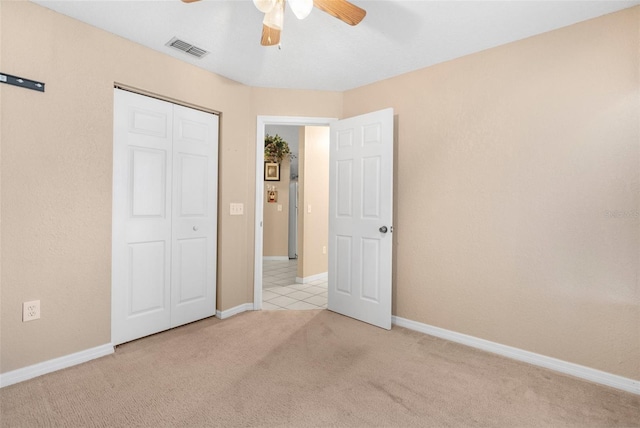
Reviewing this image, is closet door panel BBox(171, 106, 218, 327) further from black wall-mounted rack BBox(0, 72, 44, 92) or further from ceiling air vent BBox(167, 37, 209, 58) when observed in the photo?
black wall-mounted rack BBox(0, 72, 44, 92)

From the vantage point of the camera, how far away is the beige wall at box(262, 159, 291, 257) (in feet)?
21.1

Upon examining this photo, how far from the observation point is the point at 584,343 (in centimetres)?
209

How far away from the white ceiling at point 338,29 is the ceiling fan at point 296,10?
33 centimetres

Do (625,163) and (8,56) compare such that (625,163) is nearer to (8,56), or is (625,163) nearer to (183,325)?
(183,325)

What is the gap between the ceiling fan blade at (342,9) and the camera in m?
1.61

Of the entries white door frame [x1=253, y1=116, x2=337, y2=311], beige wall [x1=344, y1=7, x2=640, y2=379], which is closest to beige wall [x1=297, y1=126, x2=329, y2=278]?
white door frame [x1=253, y1=116, x2=337, y2=311]

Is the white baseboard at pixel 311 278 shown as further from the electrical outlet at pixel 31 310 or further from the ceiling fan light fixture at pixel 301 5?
the ceiling fan light fixture at pixel 301 5

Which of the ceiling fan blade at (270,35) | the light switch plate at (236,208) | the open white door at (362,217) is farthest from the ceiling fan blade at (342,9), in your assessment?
the light switch plate at (236,208)

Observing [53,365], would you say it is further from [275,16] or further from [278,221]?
[278,221]

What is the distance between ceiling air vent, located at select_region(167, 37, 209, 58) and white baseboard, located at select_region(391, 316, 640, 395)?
304 centimetres

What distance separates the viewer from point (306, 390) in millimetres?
1886

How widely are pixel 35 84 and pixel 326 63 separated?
2120 millimetres

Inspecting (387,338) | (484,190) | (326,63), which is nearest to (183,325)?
(387,338)

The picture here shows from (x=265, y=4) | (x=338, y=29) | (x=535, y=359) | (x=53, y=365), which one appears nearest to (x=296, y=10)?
(x=265, y=4)
